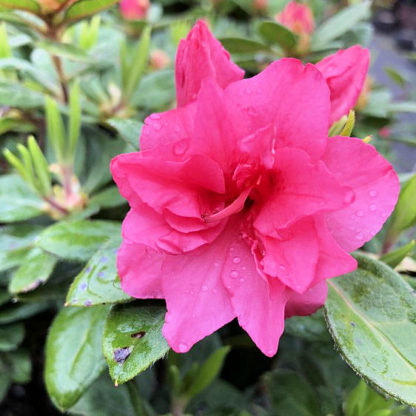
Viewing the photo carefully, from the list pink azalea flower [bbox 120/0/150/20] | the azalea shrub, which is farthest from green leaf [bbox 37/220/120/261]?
pink azalea flower [bbox 120/0/150/20]

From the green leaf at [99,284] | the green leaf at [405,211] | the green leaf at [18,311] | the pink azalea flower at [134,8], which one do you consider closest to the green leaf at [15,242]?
the green leaf at [18,311]

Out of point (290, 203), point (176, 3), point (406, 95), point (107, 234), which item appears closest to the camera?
point (290, 203)

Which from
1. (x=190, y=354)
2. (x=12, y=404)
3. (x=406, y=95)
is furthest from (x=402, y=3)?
(x=12, y=404)

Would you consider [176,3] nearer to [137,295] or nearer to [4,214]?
[4,214]

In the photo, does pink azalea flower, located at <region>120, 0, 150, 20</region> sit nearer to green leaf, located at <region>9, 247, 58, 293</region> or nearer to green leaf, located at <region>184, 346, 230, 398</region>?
green leaf, located at <region>9, 247, 58, 293</region>

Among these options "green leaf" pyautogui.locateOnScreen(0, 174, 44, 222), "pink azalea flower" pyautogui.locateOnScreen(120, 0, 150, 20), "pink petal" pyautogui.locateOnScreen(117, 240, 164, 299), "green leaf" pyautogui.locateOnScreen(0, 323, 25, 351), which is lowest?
"green leaf" pyautogui.locateOnScreen(0, 323, 25, 351)

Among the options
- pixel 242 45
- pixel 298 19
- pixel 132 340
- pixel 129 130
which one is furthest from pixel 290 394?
pixel 298 19

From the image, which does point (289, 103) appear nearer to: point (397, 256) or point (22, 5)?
point (397, 256)

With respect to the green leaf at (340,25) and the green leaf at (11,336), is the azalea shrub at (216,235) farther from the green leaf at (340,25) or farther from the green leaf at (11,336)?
the green leaf at (340,25)
